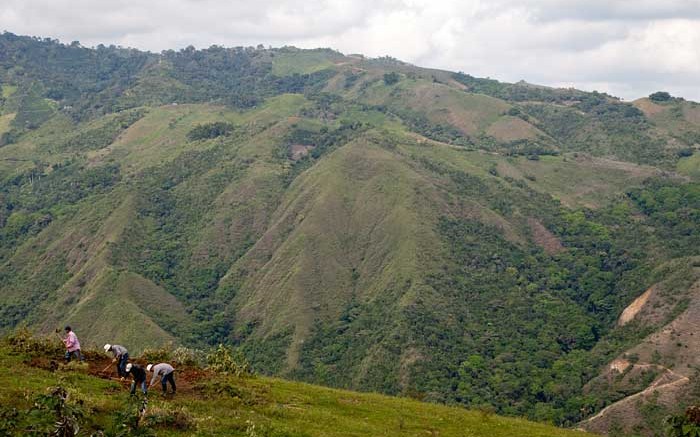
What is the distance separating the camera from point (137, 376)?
938 inches

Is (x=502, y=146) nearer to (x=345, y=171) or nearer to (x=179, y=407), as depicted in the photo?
(x=345, y=171)

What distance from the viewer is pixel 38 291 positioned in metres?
110

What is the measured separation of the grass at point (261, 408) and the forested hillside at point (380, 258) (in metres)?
37.7

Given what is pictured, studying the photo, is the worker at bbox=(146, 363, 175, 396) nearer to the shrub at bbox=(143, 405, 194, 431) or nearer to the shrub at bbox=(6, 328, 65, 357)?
the shrub at bbox=(143, 405, 194, 431)

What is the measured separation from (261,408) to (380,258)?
8185 cm

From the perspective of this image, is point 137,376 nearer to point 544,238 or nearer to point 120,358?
point 120,358

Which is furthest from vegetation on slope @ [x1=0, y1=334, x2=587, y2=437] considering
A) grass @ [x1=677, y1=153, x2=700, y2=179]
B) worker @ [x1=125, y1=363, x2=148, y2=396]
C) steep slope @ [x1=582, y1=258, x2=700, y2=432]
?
A: grass @ [x1=677, y1=153, x2=700, y2=179]

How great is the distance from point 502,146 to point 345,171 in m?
60.6

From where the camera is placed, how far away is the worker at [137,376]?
23625mm

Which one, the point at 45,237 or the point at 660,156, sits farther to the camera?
the point at 660,156

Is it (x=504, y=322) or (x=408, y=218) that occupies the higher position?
(x=408, y=218)

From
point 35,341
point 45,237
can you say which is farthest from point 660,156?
point 35,341

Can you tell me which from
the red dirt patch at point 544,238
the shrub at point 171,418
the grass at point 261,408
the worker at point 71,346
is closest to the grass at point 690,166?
the red dirt patch at point 544,238

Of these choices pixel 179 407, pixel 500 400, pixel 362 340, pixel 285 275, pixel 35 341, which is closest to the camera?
pixel 179 407
